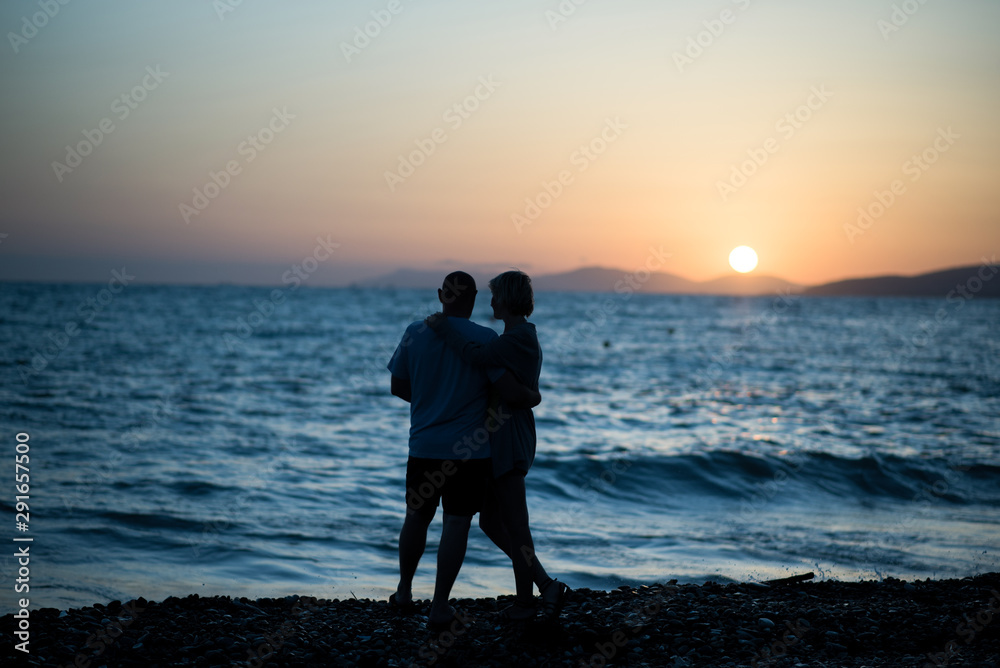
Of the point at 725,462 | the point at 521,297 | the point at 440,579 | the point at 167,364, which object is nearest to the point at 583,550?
the point at 440,579

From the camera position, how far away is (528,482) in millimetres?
11430

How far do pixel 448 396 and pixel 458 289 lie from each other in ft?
2.23

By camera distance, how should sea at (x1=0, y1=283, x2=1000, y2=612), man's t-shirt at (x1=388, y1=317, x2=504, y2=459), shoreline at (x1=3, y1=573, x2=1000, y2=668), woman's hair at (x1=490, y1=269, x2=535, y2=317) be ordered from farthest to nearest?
sea at (x1=0, y1=283, x2=1000, y2=612)
man's t-shirt at (x1=388, y1=317, x2=504, y2=459)
woman's hair at (x1=490, y1=269, x2=535, y2=317)
shoreline at (x1=3, y1=573, x2=1000, y2=668)

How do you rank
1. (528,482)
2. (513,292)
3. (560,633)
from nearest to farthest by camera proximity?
(513,292)
(560,633)
(528,482)

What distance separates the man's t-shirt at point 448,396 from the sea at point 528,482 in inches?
95.4

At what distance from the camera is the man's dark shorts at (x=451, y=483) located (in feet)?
15.6

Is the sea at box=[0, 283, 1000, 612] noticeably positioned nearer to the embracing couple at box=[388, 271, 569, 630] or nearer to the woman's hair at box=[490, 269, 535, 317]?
the embracing couple at box=[388, 271, 569, 630]

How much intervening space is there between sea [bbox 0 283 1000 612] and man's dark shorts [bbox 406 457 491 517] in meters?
2.16

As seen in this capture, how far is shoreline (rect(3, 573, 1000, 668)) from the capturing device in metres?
4.52

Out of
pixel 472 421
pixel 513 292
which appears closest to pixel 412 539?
pixel 472 421

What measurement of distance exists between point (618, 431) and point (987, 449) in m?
7.00

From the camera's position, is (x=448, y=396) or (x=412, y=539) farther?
(x=412, y=539)

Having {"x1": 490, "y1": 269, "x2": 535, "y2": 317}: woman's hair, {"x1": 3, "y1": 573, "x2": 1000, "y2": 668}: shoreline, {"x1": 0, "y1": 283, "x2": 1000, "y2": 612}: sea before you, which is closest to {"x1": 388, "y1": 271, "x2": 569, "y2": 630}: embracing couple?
{"x1": 490, "y1": 269, "x2": 535, "y2": 317}: woman's hair

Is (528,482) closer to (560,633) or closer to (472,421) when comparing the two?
(560,633)
